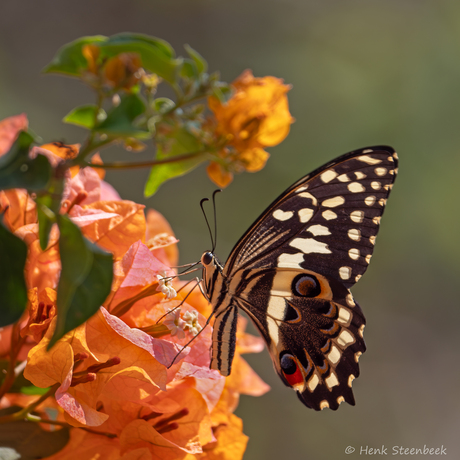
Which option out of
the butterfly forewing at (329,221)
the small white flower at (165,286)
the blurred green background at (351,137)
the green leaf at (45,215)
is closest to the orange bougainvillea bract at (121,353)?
the small white flower at (165,286)

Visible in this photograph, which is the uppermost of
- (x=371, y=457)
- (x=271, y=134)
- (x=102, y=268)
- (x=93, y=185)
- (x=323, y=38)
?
(x=323, y=38)

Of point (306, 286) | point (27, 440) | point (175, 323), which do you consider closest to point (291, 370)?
point (306, 286)

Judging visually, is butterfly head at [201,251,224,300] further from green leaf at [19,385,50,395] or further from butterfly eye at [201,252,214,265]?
green leaf at [19,385,50,395]

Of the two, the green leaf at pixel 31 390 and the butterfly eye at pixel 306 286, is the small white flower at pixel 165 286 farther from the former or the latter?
the butterfly eye at pixel 306 286

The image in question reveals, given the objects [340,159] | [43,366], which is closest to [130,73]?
[43,366]

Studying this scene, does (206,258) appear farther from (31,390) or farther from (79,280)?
(79,280)

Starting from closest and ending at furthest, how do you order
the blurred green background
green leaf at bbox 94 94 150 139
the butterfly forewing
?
1. green leaf at bbox 94 94 150 139
2. the butterfly forewing
3. the blurred green background

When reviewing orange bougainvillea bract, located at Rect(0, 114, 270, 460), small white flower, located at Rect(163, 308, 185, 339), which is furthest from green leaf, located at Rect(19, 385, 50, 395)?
small white flower, located at Rect(163, 308, 185, 339)

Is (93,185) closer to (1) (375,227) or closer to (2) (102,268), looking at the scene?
(2) (102,268)
